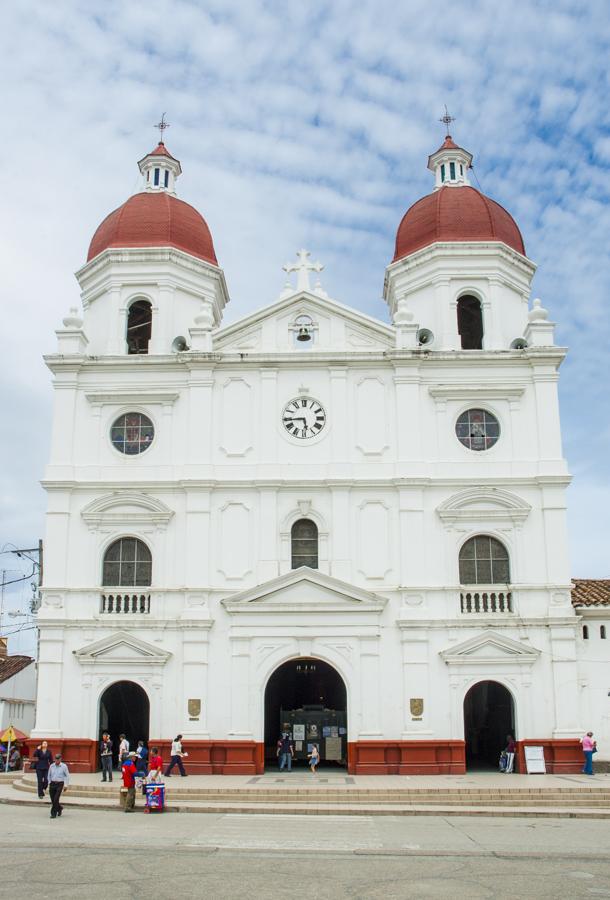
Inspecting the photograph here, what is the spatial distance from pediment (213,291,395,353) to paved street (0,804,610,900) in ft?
49.6

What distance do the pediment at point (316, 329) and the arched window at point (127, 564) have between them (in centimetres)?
689

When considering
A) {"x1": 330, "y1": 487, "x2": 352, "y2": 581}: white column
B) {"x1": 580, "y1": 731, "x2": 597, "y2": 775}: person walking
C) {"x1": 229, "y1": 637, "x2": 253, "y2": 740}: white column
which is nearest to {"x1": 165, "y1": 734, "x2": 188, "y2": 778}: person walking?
{"x1": 229, "y1": 637, "x2": 253, "y2": 740}: white column

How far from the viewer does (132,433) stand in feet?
99.0

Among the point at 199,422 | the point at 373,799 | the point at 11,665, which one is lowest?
the point at 373,799

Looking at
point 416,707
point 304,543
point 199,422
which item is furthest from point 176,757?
point 199,422

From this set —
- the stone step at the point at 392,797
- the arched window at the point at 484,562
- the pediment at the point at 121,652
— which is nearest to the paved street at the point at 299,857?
the stone step at the point at 392,797

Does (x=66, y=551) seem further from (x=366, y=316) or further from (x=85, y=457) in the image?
(x=366, y=316)

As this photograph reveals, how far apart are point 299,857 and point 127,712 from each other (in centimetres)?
1590

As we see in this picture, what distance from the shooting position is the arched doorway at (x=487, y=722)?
29.6 metres

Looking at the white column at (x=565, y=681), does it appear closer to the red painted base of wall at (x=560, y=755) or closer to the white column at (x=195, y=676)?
the red painted base of wall at (x=560, y=755)

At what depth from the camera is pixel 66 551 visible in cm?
2898

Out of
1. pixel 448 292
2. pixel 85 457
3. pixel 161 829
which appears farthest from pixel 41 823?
pixel 448 292

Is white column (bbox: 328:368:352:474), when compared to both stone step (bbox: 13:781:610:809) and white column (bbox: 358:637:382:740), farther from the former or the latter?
stone step (bbox: 13:781:610:809)

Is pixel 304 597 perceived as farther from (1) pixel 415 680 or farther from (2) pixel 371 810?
(2) pixel 371 810
